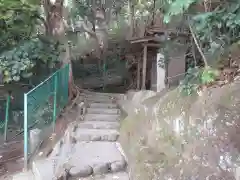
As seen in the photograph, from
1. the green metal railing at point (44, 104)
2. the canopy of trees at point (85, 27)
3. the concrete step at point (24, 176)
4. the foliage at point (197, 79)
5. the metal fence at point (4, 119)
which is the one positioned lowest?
the concrete step at point (24, 176)

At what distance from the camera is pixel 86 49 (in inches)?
562

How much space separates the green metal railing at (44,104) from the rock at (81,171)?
129 centimetres

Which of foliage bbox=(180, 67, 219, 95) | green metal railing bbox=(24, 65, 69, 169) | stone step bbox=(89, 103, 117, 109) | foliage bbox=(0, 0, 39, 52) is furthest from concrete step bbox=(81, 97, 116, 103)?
foliage bbox=(180, 67, 219, 95)

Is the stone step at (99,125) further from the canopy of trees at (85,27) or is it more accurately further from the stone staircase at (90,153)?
the canopy of trees at (85,27)

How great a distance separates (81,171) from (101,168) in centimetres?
33

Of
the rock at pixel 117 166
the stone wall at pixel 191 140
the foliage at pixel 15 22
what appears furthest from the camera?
the foliage at pixel 15 22

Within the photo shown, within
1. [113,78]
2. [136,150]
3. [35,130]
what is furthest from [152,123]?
[113,78]

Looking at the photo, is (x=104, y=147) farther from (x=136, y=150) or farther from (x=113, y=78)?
(x=113, y=78)

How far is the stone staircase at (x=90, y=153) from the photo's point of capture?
4.30 metres

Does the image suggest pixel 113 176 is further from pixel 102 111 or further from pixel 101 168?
pixel 102 111

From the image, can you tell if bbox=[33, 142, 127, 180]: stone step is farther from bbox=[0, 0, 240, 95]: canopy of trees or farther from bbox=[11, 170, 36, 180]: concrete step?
bbox=[0, 0, 240, 95]: canopy of trees

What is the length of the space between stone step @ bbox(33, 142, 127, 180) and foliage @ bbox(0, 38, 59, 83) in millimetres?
2504

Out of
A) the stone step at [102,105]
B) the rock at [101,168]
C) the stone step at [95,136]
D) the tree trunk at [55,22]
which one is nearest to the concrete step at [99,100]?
the stone step at [102,105]

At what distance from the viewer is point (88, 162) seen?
15.1 feet
